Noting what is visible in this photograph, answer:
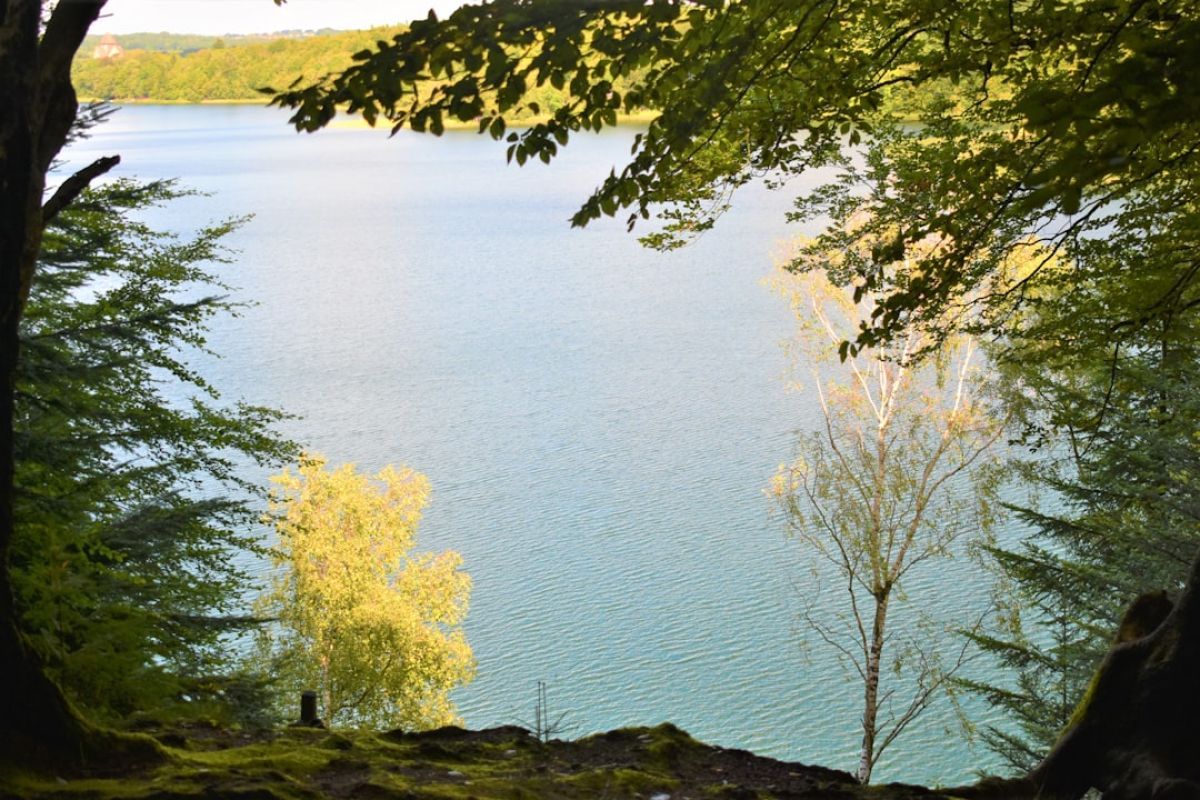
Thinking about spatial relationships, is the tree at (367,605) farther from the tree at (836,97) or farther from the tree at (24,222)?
the tree at (24,222)

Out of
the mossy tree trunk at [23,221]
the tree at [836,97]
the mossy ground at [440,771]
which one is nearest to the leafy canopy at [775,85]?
the tree at [836,97]

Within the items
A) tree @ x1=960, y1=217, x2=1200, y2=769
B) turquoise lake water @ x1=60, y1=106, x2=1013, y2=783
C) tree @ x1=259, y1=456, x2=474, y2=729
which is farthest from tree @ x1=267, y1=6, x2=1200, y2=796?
tree @ x1=259, y1=456, x2=474, y2=729

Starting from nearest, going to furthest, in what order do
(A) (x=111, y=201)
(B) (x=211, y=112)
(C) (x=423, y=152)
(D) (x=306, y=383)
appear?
(A) (x=111, y=201)
(D) (x=306, y=383)
(C) (x=423, y=152)
(B) (x=211, y=112)

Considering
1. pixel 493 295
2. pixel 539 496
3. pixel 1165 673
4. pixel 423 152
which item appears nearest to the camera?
pixel 1165 673

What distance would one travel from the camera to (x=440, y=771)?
3977 millimetres

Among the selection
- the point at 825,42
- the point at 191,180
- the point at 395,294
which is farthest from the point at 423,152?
the point at 825,42

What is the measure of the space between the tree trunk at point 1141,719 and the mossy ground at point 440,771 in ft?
1.61

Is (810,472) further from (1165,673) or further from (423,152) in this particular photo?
(423,152)

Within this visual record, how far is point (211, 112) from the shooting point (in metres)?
141

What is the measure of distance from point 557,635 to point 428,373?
12.4m

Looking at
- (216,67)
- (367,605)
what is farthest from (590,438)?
Answer: (216,67)

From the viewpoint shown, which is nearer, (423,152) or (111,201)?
(111,201)

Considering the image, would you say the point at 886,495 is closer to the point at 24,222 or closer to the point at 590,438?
the point at 590,438

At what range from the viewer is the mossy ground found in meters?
3.30
